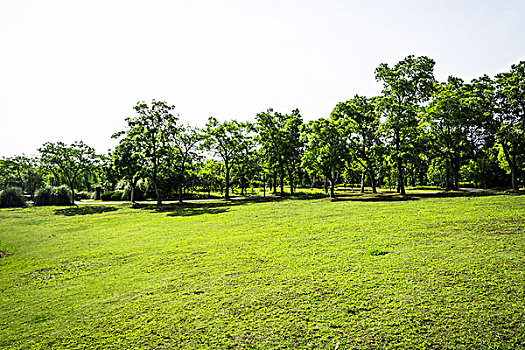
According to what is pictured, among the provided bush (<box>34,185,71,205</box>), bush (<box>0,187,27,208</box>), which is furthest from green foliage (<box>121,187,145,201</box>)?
bush (<box>0,187,27,208</box>)

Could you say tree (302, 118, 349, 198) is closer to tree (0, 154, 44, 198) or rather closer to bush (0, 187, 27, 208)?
bush (0, 187, 27, 208)

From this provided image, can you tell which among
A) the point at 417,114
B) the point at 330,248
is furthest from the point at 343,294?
the point at 417,114

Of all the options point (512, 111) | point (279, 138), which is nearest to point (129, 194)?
point (279, 138)

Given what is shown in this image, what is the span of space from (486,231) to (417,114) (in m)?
28.7

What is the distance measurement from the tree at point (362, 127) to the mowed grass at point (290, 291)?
2507cm

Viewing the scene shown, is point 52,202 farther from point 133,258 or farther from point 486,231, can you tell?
point 486,231

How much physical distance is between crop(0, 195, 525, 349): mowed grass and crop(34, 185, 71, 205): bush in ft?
122

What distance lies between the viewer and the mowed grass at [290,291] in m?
5.50

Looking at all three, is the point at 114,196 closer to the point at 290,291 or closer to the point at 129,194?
the point at 129,194

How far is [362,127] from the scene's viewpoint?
41750 millimetres

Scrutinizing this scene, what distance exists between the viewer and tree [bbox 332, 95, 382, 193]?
128 feet

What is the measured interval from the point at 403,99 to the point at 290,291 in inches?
1499

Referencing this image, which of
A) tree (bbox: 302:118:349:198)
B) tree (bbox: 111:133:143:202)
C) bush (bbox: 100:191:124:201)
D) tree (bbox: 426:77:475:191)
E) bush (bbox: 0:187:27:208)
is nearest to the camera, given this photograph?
tree (bbox: 426:77:475:191)

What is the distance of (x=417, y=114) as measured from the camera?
120 ft
